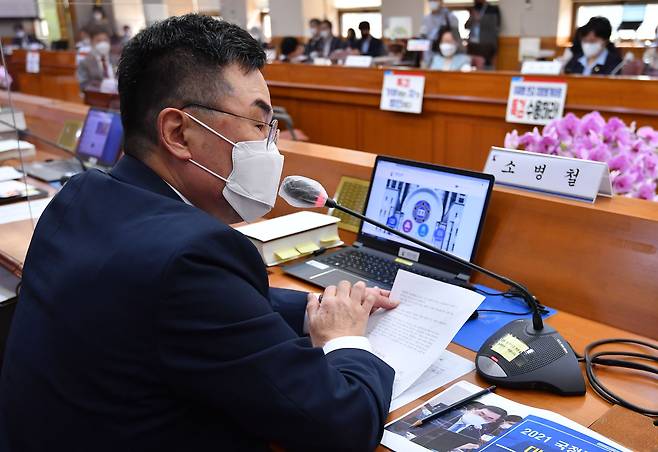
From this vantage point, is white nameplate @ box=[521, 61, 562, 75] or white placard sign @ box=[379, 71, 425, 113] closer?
white nameplate @ box=[521, 61, 562, 75]

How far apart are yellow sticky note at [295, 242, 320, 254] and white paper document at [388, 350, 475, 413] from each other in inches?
24.5

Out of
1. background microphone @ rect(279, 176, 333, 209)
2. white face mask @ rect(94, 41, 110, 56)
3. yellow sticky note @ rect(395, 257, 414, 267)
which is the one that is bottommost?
yellow sticky note @ rect(395, 257, 414, 267)

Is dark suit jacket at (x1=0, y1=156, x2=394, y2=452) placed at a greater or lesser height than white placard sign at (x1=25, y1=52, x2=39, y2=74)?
lesser

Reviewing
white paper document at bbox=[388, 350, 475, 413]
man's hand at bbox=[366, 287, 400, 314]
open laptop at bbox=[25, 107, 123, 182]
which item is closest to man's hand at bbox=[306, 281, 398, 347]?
man's hand at bbox=[366, 287, 400, 314]

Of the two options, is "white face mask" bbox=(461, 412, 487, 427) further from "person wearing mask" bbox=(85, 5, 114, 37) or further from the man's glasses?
"person wearing mask" bbox=(85, 5, 114, 37)

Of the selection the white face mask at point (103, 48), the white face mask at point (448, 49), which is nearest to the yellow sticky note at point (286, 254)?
the white face mask at point (103, 48)

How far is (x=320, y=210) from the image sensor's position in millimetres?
1960

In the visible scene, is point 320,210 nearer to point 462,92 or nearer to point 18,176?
point 18,176

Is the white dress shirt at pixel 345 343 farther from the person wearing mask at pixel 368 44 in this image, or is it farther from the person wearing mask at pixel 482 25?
the person wearing mask at pixel 368 44

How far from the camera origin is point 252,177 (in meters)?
1.08

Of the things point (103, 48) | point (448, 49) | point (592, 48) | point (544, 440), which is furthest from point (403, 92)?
point (544, 440)

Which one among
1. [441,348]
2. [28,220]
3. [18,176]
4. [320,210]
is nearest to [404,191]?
[320,210]

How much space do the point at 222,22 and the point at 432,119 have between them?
10.9 ft

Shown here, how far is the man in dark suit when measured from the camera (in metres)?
0.75
